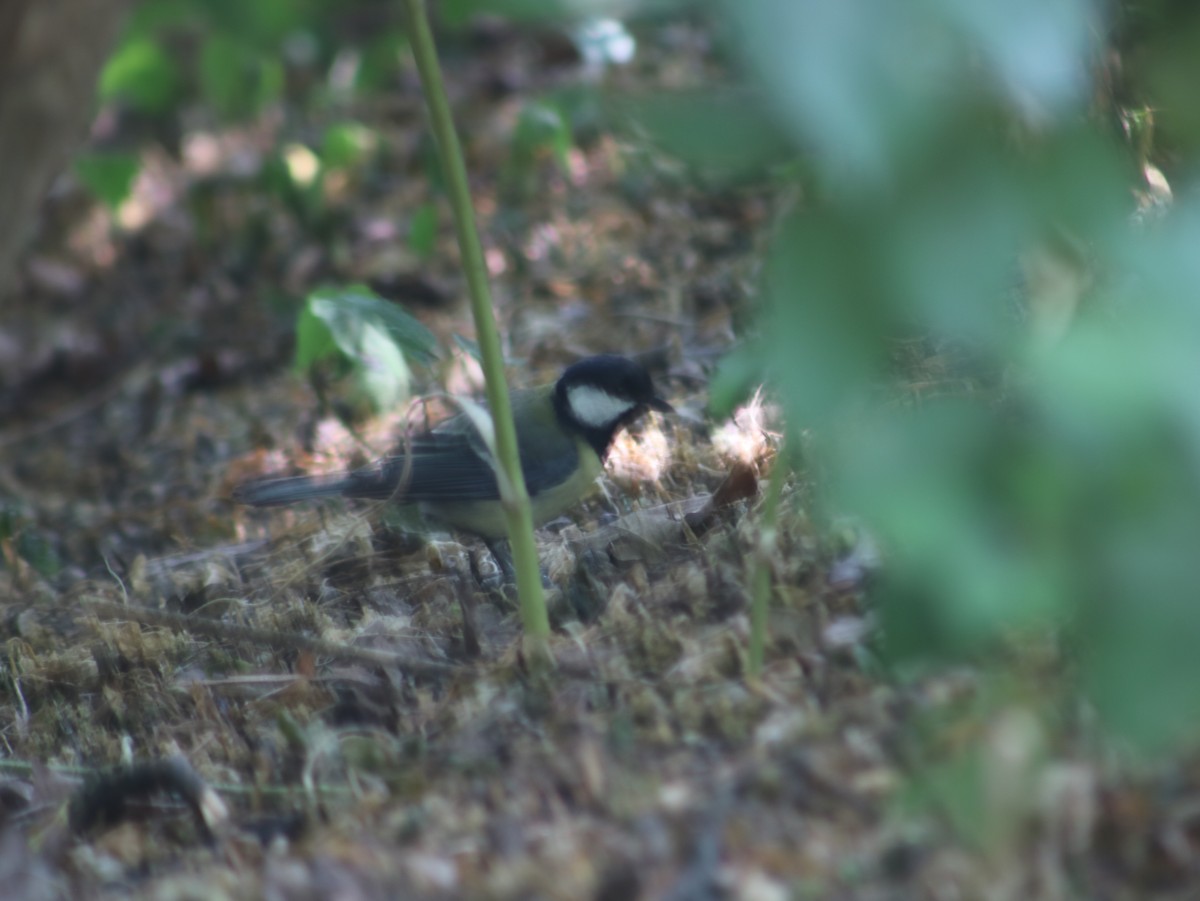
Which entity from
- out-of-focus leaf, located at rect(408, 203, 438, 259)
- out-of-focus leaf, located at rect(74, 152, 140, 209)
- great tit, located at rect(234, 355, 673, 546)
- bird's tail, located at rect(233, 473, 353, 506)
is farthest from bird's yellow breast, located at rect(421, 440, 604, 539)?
out-of-focus leaf, located at rect(74, 152, 140, 209)

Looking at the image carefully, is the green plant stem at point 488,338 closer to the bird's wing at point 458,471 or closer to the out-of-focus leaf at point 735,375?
the out-of-focus leaf at point 735,375

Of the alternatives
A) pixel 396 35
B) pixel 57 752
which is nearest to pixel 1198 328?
pixel 57 752

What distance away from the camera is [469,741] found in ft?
6.40

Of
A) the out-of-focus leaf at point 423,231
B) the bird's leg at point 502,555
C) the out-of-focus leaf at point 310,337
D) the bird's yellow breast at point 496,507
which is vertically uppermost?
the out-of-focus leaf at point 310,337

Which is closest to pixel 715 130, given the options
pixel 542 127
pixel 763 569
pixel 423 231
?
pixel 763 569

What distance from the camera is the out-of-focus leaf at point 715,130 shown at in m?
1.00

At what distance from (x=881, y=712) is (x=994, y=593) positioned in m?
0.88

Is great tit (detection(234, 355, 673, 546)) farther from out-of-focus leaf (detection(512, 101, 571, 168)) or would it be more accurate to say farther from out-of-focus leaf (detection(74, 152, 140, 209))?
out-of-focus leaf (detection(74, 152, 140, 209))

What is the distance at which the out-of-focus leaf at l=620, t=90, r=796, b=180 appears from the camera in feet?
3.28

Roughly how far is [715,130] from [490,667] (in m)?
1.36

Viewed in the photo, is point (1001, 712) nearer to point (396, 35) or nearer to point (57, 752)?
point (57, 752)

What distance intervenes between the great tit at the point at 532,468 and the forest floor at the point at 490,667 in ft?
0.34

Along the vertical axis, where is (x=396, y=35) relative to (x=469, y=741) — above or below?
above

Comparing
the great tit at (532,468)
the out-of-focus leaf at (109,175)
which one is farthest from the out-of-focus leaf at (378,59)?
the great tit at (532,468)
